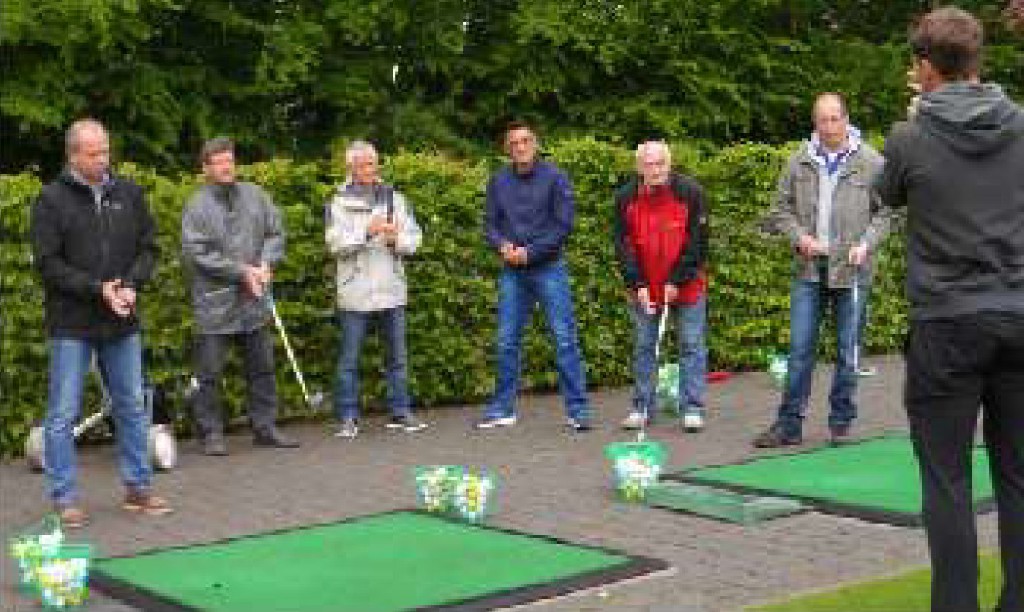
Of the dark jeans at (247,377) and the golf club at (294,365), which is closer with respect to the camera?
the dark jeans at (247,377)

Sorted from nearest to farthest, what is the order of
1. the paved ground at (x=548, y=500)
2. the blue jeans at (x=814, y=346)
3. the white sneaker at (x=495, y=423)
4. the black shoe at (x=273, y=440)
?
the paved ground at (x=548, y=500)
the blue jeans at (x=814, y=346)
the black shoe at (x=273, y=440)
the white sneaker at (x=495, y=423)

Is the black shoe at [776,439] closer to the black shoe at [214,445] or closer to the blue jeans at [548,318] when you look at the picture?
the blue jeans at [548,318]

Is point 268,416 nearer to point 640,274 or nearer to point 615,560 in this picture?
point 640,274

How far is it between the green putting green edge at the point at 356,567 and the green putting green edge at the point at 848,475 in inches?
63.2

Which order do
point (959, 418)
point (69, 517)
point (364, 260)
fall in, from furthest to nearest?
point (364, 260)
point (69, 517)
point (959, 418)

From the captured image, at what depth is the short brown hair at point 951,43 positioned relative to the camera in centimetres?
522

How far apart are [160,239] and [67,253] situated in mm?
2460

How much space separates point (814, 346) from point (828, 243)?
0.62 m

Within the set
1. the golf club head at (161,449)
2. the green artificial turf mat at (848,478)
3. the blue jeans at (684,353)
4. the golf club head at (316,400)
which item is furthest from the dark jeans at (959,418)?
the golf club head at (316,400)

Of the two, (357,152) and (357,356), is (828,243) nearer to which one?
(357,152)

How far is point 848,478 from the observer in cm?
866

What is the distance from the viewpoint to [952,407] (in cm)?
519

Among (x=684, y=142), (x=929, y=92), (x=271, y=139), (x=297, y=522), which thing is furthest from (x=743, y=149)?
(x=929, y=92)

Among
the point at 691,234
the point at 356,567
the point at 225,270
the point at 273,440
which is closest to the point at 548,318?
the point at 691,234
